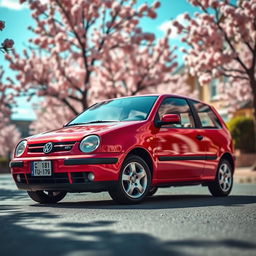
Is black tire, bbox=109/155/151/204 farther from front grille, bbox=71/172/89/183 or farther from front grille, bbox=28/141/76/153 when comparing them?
front grille, bbox=28/141/76/153

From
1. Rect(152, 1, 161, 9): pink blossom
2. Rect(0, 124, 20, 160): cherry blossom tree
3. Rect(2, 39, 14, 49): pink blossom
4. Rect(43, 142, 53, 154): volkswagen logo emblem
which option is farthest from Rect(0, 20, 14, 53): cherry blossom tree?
Rect(0, 124, 20, 160): cherry blossom tree

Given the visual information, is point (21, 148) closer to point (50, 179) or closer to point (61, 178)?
point (50, 179)

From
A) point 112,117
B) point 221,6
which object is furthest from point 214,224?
point 221,6

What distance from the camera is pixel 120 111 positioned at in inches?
320

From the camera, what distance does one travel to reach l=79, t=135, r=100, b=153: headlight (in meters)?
7.00

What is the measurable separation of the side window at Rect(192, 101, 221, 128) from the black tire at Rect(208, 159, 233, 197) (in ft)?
2.17

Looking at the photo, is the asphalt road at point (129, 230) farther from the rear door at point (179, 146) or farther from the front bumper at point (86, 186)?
the rear door at point (179, 146)

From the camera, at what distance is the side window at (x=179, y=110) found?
8.21m

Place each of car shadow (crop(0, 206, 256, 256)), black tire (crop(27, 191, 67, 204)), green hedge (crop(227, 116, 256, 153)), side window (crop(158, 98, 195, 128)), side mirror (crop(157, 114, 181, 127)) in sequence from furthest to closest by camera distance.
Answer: green hedge (crop(227, 116, 256, 153)) < side window (crop(158, 98, 195, 128)) < black tire (crop(27, 191, 67, 204)) < side mirror (crop(157, 114, 181, 127)) < car shadow (crop(0, 206, 256, 256))

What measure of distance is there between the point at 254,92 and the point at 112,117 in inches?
502

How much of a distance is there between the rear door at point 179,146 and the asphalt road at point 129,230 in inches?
38.4

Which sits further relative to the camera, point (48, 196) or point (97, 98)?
point (97, 98)

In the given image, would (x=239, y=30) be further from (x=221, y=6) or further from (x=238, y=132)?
(x=238, y=132)

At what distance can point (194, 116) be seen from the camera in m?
8.86
